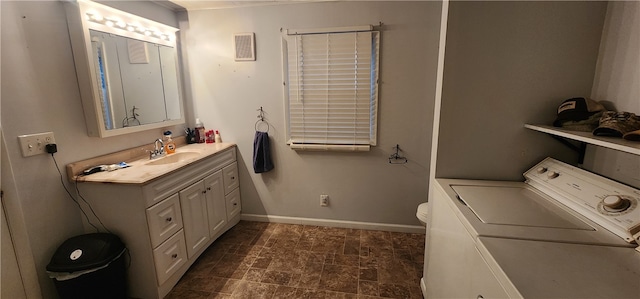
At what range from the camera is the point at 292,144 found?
2680 mm

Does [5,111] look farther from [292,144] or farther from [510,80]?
[510,80]

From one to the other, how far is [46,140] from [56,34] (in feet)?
2.24

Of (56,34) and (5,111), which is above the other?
(56,34)

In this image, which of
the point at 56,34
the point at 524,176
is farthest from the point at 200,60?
the point at 524,176

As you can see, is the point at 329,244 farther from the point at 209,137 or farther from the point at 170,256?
the point at 209,137

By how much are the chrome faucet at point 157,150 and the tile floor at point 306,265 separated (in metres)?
0.97

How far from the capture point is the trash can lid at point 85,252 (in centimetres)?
153

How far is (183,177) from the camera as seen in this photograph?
80.4 inches

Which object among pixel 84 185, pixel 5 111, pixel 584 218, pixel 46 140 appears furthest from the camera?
pixel 84 185

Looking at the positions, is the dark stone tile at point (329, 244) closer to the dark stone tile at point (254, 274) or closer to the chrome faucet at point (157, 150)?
the dark stone tile at point (254, 274)

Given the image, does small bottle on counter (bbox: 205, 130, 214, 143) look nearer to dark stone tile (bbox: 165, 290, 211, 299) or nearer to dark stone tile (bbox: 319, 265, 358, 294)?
dark stone tile (bbox: 165, 290, 211, 299)

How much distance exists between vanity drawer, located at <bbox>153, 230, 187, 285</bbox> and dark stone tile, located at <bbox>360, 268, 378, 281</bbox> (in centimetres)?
141

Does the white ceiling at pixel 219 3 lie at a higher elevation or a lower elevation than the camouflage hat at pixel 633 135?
higher

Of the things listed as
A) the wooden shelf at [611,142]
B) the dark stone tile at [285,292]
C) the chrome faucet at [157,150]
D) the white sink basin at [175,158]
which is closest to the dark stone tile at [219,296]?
the dark stone tile at [285,292]
